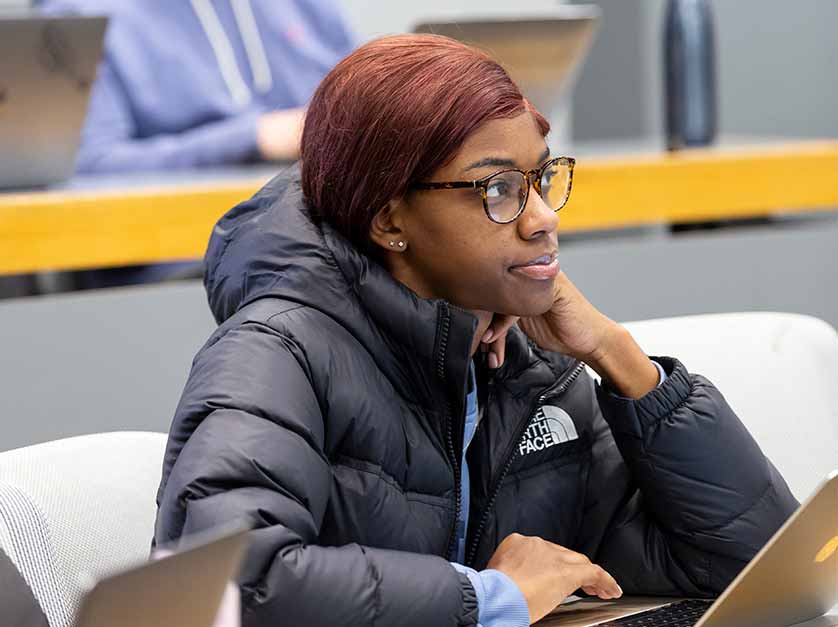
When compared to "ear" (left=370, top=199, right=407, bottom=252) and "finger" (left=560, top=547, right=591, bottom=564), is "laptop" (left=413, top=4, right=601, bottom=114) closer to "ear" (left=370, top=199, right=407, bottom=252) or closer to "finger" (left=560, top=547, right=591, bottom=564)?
"ear" (left=370, top=199, right=407, bottom=252)

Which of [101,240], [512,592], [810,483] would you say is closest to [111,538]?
[512,592]

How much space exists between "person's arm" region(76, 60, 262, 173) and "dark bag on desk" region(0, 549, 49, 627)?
6.24 ft

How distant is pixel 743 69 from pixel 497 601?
3.68 metres

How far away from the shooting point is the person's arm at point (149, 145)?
9.68ft

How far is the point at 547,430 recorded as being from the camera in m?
1.42

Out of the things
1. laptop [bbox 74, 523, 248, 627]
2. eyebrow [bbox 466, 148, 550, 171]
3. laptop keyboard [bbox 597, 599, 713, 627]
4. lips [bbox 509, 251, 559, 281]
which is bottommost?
laptop keyboard [bbox 597, 599, 713, 627]

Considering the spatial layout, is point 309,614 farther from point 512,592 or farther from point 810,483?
point 810,483

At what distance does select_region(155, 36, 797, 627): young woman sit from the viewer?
1101 mm

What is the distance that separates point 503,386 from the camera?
1423 millimetres

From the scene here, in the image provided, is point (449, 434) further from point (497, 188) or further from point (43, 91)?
point (43, 91)

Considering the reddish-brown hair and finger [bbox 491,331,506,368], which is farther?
finger [bbox 491,331,506,368]

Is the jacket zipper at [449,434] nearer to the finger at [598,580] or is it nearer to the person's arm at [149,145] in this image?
the finger at [598,580]

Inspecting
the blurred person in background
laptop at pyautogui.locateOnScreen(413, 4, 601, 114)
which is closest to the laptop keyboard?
laptop at pyautogui.locateOnScreen(413, 4, 601, 114)

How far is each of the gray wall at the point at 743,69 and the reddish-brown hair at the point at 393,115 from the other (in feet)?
10.7
